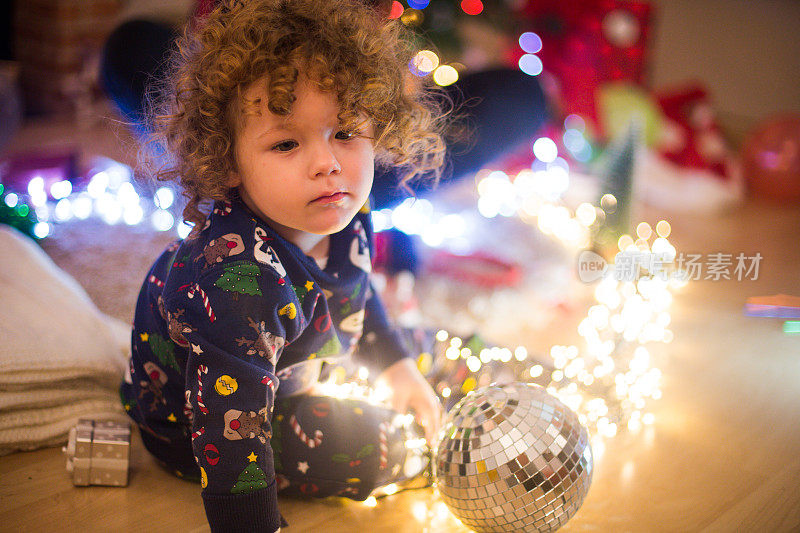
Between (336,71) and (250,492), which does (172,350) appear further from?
(336,71)

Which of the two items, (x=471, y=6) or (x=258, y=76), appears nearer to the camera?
(x=258, y=76)

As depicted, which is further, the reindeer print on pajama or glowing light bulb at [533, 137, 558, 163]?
glowing light bulb at [533, 137, 558, 163]

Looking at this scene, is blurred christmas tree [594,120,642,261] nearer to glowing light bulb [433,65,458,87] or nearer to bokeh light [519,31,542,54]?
glowing light bulb [433,65,458,87]

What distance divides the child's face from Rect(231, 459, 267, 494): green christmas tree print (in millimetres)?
265

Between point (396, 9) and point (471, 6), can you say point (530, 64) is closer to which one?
point (471, 6)

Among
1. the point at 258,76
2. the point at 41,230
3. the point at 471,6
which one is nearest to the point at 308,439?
the point at 258,76

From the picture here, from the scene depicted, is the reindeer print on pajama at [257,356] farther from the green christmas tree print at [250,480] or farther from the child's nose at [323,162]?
the child's nose at [323,162]

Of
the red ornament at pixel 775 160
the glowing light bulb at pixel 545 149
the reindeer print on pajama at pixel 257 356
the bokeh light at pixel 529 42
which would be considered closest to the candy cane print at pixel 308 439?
the reindeer print on pajama at pixel 257 356

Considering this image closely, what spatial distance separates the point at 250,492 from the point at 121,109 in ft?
2.61

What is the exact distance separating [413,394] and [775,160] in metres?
2.11

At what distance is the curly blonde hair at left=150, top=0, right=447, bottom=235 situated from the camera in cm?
74

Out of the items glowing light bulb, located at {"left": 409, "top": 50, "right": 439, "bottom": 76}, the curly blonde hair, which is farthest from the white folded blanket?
glowing light bulb, located at {"left": 409, "top": 50, "right": 439, "bottom": 76}

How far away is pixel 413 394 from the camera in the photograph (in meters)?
1.01

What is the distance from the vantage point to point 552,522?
2.47 ft
